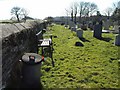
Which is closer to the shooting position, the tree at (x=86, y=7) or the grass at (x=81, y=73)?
the grass at (x=81, y=73)

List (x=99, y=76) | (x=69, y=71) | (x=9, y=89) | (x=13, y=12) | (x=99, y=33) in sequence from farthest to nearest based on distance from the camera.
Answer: (x=13, y=12)
(x=99, y=33)
(x=69, y=71)
(x=99, y=76)
(x=9, y=89)

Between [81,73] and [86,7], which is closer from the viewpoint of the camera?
[81,73]

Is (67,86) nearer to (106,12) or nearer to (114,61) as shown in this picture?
(114,61)

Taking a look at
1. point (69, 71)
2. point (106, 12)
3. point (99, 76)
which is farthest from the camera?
point (106, 12)

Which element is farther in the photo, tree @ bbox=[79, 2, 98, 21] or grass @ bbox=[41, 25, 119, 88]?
tree @ bbox=[79, 2, 98, 21]

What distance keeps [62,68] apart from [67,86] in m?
1.66

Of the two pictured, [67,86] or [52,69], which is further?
[52,69]

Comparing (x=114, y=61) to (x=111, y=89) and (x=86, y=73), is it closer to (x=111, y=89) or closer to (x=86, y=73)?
(x=86, y=73)

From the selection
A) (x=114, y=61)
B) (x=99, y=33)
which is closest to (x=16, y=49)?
(x=114, y=61)

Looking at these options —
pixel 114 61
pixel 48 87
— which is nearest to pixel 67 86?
pixel 48 87

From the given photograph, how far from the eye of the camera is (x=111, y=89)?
501 centimetres

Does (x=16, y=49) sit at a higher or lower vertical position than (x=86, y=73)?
higher

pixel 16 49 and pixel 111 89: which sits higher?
pixel 16 49

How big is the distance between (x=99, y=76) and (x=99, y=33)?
11095 millimetres
